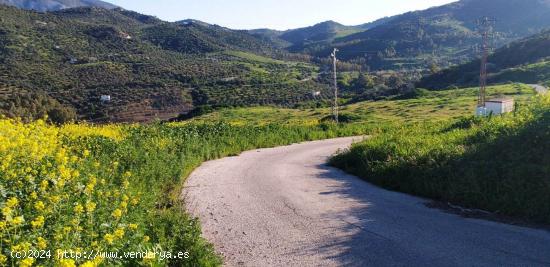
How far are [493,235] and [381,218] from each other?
6.60 feet

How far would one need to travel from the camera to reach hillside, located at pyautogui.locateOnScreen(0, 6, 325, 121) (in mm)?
81375

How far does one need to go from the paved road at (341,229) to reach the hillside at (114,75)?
48050 mm

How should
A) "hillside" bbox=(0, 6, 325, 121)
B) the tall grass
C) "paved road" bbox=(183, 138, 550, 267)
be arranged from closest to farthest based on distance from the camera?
the tall grass
"paved road" bbox=(183, 138, 550, 267)
"hillside" bbox=(0, 6, 325, 121)

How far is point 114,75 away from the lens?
349ft

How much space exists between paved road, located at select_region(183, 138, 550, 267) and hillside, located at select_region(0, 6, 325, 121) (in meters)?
48.1

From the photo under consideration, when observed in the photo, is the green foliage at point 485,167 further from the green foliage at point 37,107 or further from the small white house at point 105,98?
the small white house at point 105,98

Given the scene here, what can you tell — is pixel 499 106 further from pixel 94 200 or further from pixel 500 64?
pixel 500 64

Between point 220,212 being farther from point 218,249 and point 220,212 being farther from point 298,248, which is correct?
point 298,248

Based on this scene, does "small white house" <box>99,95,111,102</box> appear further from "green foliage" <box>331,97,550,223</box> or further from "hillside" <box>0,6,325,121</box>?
"green foliage" <box>331,97,550,223</box>

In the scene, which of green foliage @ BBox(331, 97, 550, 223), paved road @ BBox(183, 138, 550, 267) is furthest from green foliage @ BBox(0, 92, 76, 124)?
green foliage @ BBox(331, 97, 550, 223)

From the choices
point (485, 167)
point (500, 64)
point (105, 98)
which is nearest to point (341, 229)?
point (485, 167)

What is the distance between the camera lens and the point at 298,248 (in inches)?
295

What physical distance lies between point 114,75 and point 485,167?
106m

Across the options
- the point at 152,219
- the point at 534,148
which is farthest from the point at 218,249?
the point at 534,148
